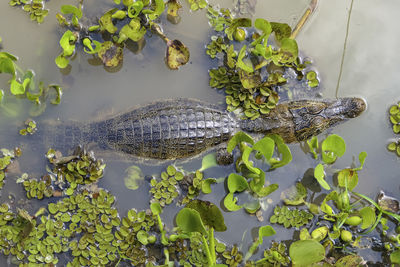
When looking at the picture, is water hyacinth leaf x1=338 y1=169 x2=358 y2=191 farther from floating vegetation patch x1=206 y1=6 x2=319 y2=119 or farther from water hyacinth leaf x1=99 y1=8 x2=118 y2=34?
water hyacinth leaf x1=99 y1=8 x2=118 y2=34

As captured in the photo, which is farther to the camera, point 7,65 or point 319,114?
point 319,114

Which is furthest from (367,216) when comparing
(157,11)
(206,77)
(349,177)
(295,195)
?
(157,11)

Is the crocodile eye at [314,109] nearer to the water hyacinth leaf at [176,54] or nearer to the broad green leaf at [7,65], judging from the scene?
the water hyacinth leaf at [176,54]

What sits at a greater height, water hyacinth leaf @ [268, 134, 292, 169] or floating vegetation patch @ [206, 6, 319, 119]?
floating vegetation patch @ [206, 6, 319, 119]

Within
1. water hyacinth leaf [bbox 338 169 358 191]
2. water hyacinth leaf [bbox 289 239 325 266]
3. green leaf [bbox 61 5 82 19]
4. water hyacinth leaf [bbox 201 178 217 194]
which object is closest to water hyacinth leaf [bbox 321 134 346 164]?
water hyacinth leaf [bbox 338 169 358 191]

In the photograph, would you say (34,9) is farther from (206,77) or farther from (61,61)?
(206,77)

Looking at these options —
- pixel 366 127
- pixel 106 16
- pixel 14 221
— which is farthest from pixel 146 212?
pixel 366 127

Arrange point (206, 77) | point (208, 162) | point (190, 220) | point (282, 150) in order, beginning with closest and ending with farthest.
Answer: point (190, 220) → point (282, 150) → point (208, 162) → point (206, 77)
